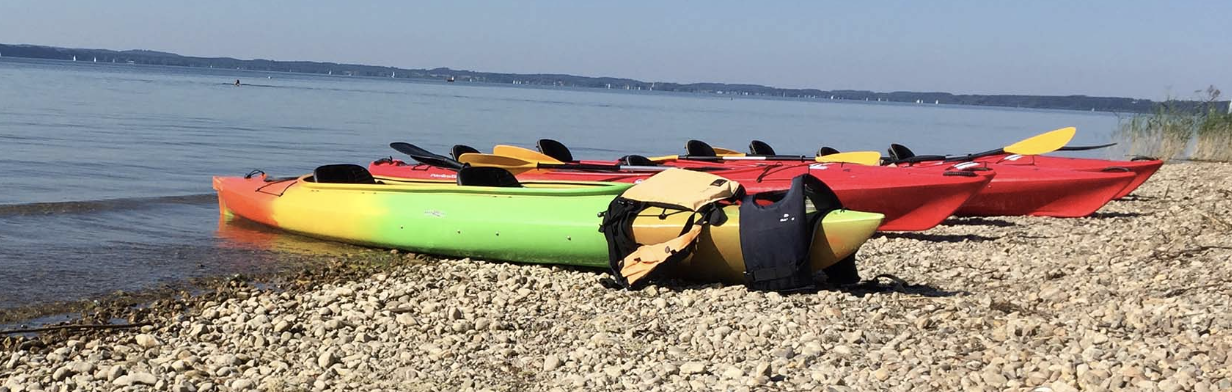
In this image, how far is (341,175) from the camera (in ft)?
35.1

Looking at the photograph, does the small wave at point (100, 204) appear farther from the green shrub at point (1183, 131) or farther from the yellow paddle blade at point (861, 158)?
the green shrub at point (1183, 131)

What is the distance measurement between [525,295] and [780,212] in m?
1.67

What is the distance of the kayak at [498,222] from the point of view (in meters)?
7.21

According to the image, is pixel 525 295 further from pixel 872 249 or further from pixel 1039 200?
pixel 1039 200

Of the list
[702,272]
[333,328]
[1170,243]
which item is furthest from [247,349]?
[1170,243]

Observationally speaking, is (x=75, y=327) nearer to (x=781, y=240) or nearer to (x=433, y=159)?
(x=781, y=240)

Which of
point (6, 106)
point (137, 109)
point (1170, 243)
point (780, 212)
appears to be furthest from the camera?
point (137, 109)

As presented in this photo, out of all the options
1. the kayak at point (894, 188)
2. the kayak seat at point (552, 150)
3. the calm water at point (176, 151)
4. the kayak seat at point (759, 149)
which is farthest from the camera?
the kayak seat at point (759, 149)

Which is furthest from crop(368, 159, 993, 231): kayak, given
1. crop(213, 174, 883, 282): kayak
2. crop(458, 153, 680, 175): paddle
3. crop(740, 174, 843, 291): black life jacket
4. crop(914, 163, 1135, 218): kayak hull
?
crop(740, 174, 843, 291): black life jacket

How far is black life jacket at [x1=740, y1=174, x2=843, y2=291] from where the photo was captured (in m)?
6.86

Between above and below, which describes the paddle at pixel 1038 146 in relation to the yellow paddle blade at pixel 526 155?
above

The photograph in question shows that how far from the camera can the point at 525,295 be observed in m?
7.14

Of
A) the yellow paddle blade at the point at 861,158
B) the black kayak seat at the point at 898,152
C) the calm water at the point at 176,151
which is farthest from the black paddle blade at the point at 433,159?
the black kayak seat at the point at 898,152

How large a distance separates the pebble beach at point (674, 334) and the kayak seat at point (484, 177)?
1315 mm
